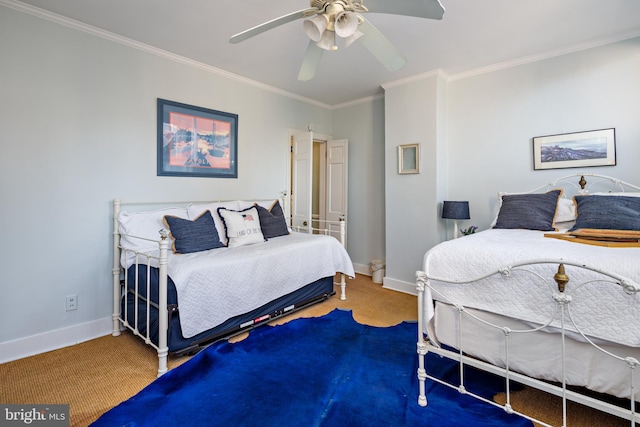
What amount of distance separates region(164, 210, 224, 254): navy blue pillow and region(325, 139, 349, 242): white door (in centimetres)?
213

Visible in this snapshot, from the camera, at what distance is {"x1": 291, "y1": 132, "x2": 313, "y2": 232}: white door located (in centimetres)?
391

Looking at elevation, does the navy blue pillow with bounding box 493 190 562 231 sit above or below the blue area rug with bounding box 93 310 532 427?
above

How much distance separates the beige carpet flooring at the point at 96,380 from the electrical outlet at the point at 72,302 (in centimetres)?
29

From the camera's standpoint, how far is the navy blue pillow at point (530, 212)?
246 centimetres

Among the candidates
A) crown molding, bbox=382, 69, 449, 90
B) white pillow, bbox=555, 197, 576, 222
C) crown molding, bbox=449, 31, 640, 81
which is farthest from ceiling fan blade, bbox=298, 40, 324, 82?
white pillow, bbox=555, 197, 576, 222

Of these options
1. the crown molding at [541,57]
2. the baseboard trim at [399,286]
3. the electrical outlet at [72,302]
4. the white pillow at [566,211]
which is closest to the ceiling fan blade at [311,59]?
the crown molding at [541,57]

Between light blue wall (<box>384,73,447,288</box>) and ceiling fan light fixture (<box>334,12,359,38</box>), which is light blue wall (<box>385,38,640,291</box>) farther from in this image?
ceiling fan light fixture (<box>334,12,359,38</box>)

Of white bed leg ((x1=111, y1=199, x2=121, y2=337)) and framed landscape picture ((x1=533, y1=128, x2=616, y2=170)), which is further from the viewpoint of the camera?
framed landscape picture ((x1=533, y1=128, x2=616, y2=170))

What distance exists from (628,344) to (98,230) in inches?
131

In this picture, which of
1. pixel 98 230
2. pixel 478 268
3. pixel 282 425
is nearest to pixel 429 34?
pixel 478 268

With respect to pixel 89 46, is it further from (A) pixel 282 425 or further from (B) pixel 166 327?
(A) pixel 282 425

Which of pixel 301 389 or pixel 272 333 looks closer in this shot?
pixel 301 389

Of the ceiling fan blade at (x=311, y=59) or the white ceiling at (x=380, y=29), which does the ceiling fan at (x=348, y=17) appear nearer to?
the ceiling fan blade at (x=311, y=59)

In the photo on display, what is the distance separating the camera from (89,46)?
2424 mm
